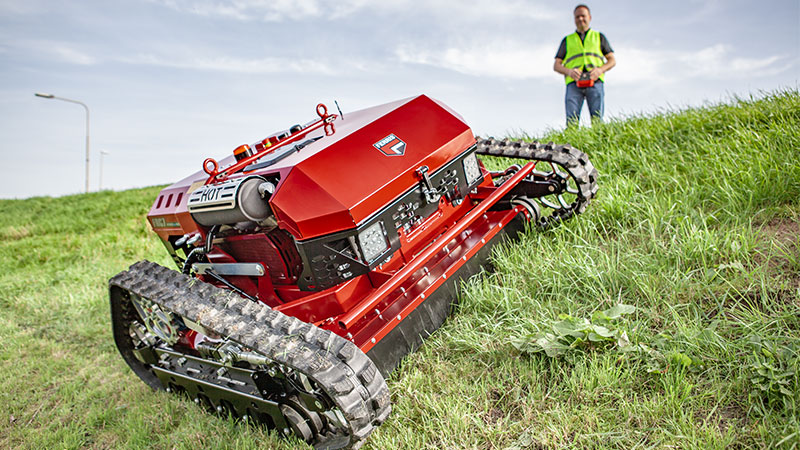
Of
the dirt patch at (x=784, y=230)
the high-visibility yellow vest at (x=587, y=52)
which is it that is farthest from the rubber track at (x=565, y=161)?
the high-visibility yellow vest at (x=587, y=52)

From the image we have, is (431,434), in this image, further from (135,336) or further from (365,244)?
(135,336)

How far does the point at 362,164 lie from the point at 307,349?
41.0 inches

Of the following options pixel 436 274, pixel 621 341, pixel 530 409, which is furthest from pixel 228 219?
pixel 621 341

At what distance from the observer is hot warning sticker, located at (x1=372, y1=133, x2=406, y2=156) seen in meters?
2.99

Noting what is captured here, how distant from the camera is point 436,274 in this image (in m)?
3.28

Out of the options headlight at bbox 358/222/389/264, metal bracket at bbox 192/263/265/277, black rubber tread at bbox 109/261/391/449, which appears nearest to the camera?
black rubber tread at bbox 109/261/391/449

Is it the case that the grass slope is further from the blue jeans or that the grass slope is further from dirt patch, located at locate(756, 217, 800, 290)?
the blue jeans

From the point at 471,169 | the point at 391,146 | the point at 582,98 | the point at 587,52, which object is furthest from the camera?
the point at 582,98

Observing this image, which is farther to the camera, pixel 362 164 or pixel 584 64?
pixel 584 64

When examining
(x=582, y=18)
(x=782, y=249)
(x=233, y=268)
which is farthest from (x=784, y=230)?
(x=582, y=18)

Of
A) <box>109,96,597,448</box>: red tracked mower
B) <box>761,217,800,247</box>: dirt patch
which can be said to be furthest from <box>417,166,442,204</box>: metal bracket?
<box>761,217,800,247</box>: dirt patch

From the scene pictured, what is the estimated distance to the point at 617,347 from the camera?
8.63ft

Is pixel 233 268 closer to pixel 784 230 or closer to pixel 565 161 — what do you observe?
pixel 565 161

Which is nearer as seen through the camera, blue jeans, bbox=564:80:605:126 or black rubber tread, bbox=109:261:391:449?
black rubber tread, bbox=109:261:391:449
